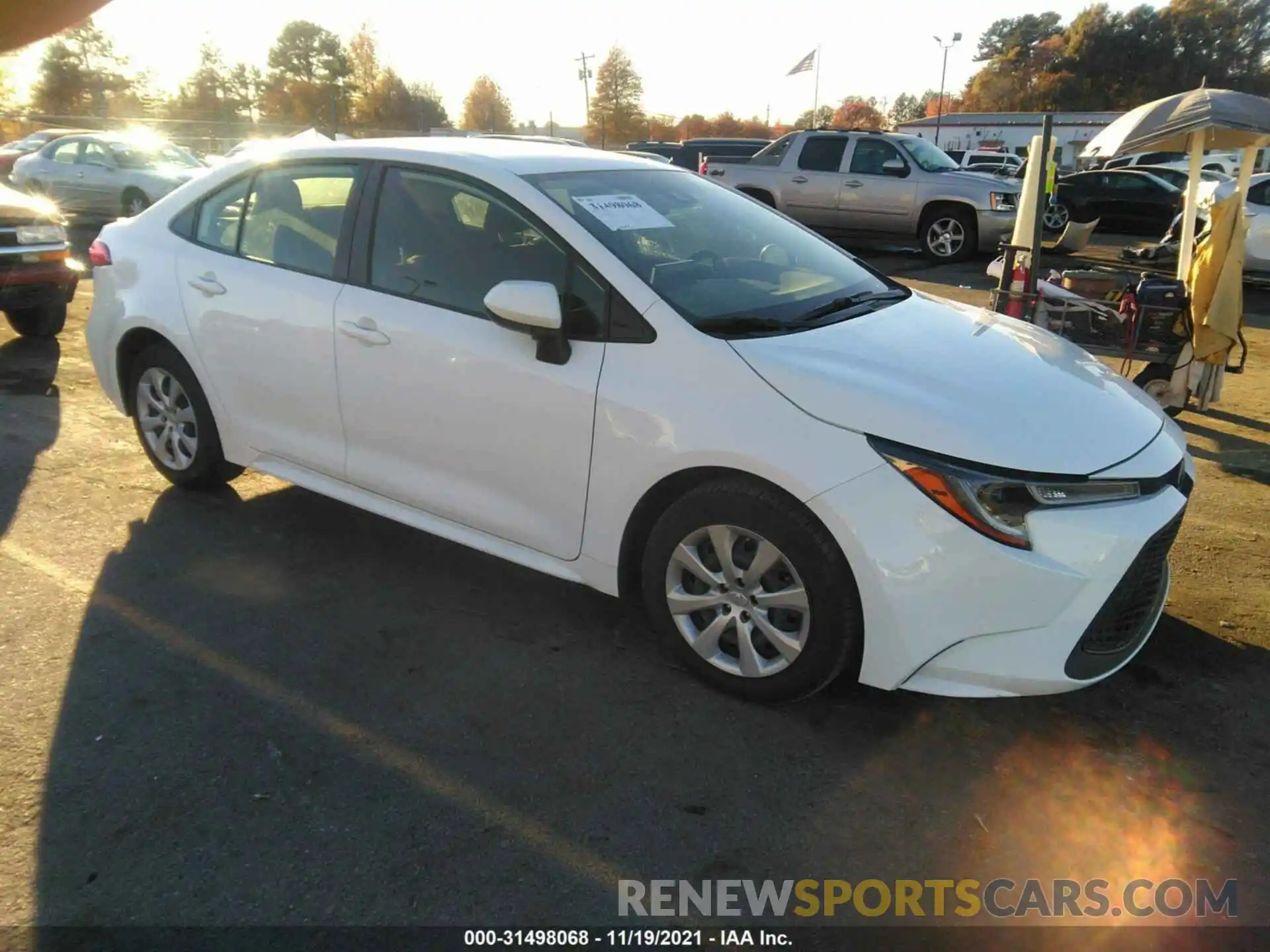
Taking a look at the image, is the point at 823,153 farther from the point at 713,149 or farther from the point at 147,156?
the point at 147,156

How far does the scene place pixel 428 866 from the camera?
2420 millimetres

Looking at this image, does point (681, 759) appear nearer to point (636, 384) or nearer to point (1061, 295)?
point (636, 384)

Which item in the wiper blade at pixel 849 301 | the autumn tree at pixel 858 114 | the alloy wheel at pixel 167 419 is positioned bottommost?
the alloy wheel at pixel 167 419

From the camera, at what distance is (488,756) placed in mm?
2854

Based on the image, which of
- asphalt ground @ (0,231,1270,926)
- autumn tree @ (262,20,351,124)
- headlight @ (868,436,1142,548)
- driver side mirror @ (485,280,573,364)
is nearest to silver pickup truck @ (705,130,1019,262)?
asphalt ground @ (0,231,1270,926)

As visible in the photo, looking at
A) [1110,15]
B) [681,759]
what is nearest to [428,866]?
[681,759]

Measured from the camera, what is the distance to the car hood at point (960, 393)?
2727 millimetres

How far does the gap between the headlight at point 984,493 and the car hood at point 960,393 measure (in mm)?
40

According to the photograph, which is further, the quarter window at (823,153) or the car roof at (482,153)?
the quarter window at (823,153)

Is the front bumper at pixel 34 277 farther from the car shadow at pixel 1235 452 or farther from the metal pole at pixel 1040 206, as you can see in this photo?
the car shadow at pixel 1235 452

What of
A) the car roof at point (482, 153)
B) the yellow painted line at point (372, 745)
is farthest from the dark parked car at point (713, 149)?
the yellow painted line at point (372, 745)

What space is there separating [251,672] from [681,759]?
1.49 m

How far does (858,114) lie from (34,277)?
87.7 m

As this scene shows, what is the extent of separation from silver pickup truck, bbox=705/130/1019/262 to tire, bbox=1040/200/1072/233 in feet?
14.7
